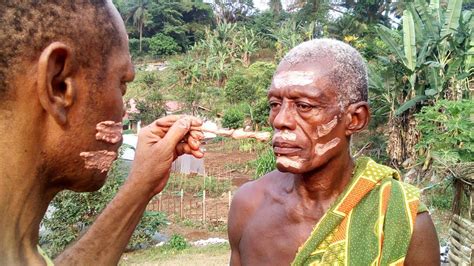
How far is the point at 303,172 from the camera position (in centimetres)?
245

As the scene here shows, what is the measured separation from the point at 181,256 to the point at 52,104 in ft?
30.9

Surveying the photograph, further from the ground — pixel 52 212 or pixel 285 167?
pixel 285 167

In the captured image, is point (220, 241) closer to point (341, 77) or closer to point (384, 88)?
point (384, 88)

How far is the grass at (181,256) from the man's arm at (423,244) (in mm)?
7274

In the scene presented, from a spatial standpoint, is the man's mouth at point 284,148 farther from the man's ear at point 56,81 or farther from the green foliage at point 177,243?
the green foliage at point 177,243

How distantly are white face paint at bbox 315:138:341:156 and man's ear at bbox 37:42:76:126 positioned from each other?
4.86ft

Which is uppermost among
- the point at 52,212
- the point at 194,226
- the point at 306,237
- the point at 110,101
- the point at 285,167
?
the point at 110,101

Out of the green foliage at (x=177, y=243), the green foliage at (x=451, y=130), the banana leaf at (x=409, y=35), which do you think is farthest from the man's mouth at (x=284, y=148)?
the banana leaf at (x=409, y=35)

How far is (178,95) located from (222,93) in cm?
277

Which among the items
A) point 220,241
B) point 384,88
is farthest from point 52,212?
point 384,88

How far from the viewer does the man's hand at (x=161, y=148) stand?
177 centimetres

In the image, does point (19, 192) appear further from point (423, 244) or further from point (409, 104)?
point (409, 104)

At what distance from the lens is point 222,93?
2719 cm

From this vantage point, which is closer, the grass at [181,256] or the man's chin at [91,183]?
the man's chin at [91,183]
